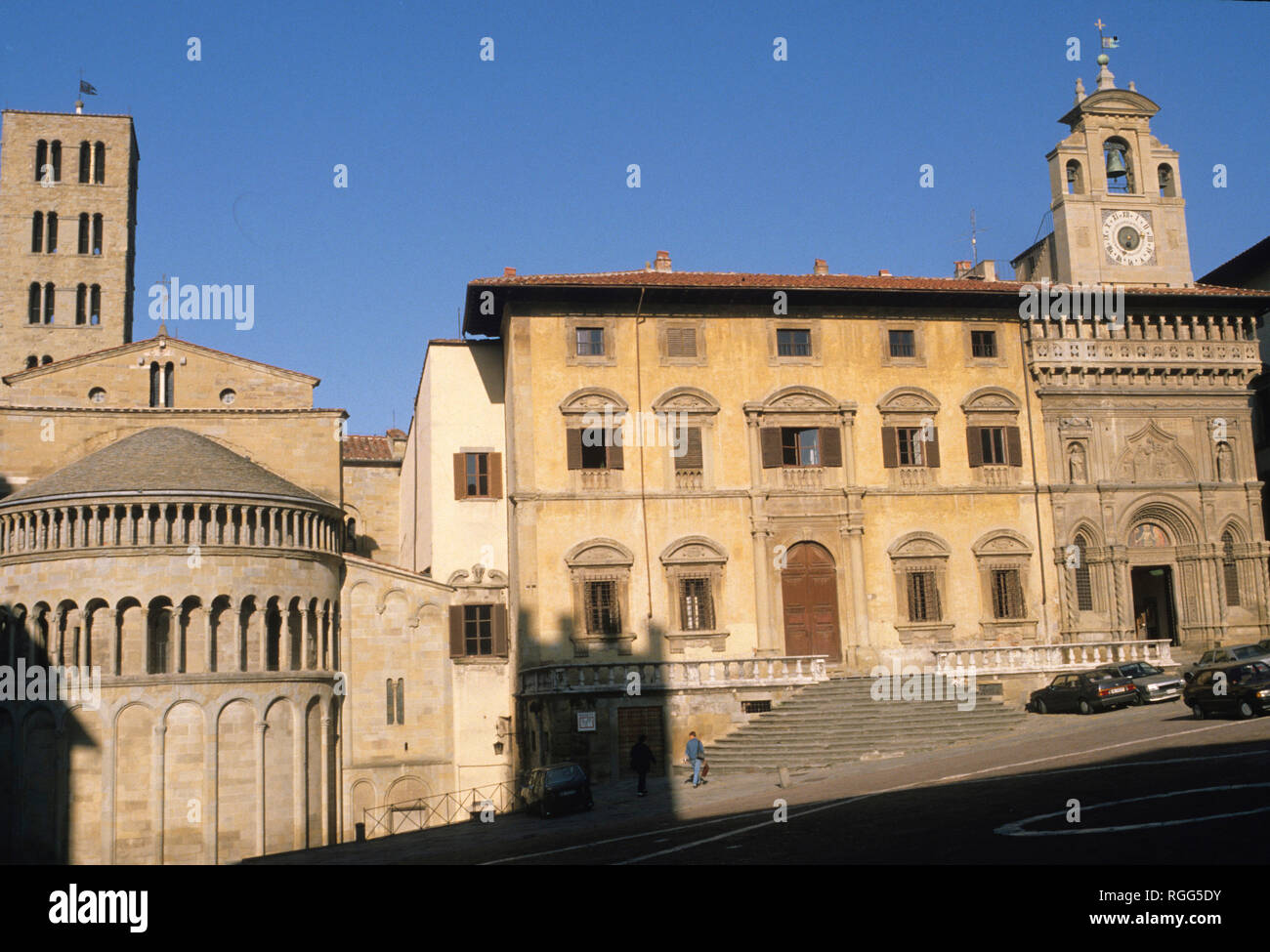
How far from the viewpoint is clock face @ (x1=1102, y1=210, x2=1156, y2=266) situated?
46656 millimetres

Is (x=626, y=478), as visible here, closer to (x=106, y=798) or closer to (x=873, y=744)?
(x=873, y=744)

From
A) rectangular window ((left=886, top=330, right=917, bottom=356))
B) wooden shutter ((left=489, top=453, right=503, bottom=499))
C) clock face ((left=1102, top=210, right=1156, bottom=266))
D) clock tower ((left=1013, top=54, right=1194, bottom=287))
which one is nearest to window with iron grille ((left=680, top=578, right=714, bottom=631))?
wooden shutter ((left=489, top=453, right=503, bottom=499))

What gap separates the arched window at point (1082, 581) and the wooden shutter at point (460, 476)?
2113 cm

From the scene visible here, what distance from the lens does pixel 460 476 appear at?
44.9 meters

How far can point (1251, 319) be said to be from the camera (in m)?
46.2

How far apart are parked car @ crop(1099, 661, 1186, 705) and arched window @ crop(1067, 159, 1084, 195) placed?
60.4 feet

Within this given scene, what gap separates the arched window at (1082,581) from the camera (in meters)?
43.4

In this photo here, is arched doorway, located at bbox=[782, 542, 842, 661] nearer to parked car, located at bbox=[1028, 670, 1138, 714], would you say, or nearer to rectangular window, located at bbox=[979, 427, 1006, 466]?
rectangular window, located at bbox=[979, 427, 1006, 466]

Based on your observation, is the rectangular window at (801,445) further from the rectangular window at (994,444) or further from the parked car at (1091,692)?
the parked car at (1091,692)

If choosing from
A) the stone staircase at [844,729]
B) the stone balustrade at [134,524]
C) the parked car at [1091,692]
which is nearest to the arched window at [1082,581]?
the parked car at [1091,692]

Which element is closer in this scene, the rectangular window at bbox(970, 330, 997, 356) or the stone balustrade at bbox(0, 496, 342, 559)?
the stone balustrade at bbox(0, 496, 342, 559)

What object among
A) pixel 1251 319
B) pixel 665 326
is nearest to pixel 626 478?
pixel 665 326

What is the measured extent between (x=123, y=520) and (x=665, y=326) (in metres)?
19.0

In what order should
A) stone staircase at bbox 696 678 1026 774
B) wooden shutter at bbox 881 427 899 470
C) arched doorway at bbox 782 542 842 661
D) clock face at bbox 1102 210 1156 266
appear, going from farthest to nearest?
1. clock face at bbox 1102 210 1156 266
2. wooden shutter at bbox 881 427 899 470
3. arched doorway at bbox 782 542 842 661
4. stone staircase at bbox 696 678 1026 774
